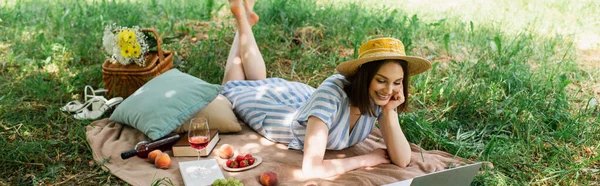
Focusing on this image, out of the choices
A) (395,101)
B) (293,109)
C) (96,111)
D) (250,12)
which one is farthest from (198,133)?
(250,12)

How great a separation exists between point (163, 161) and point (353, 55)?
105 inches

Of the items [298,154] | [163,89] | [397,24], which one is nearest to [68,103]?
[163,89]

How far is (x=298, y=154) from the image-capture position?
11.6 ft

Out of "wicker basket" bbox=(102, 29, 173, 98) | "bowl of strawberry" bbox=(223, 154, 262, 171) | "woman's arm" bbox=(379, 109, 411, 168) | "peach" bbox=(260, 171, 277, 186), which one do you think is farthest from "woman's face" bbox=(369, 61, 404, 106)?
"wicker basket" bbox=(102, 29, 173, 98)

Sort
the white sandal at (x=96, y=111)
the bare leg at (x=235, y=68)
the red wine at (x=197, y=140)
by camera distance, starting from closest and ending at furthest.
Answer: the red wine at (x=197, y=140) < the white sandal at (x=96, y=111) < the bare leg at (x=235, y=68)

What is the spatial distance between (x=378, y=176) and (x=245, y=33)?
2.04 m

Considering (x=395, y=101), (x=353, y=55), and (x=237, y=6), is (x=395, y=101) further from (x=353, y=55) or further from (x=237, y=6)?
(x=353, y=55)

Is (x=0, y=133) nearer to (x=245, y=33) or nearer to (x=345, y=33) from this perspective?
(x=245, y=33)

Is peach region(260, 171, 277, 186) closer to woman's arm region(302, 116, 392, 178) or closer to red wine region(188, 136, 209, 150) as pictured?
woman's arm region(302, 116, 392, 178)

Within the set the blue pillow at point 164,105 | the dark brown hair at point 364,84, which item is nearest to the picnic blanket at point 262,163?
the blue pillow at point 164,105

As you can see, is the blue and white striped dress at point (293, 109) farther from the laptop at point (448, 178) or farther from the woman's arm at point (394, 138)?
the laptop at point (448, 178)

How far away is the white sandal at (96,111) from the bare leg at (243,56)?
3.25 ft

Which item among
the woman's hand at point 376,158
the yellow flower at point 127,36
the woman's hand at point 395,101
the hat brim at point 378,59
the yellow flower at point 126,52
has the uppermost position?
the hat brim at point 378,59

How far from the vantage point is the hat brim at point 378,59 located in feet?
9.57
